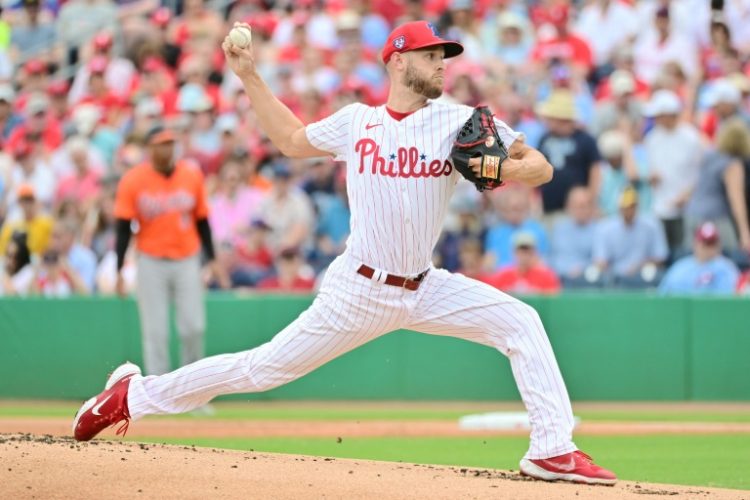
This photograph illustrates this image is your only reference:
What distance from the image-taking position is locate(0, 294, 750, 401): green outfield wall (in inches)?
481

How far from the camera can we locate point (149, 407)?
647cm

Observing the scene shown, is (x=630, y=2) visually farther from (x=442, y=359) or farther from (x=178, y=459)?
(x=178, y=459)

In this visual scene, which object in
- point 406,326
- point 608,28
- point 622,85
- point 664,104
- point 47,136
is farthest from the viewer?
point 47,136

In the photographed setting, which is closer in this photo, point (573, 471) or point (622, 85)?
point (573, 471)

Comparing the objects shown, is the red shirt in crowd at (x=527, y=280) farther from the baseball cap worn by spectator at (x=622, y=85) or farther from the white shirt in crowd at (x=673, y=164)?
the baseball cap worn by spectator at (x=622, y=85)

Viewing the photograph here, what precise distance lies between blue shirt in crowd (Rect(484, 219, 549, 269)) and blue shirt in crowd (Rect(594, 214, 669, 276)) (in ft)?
1.85

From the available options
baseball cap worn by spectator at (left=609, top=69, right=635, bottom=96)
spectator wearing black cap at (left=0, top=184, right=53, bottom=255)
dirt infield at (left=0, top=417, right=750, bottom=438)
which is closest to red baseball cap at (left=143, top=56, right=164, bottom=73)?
spectator wearing black cap at (left=0, top=184, right=53, bottom=255)

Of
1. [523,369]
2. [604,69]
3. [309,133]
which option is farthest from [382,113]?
[604,69]

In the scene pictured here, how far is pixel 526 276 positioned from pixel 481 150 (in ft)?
21.9

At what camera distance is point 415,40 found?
6246 mm

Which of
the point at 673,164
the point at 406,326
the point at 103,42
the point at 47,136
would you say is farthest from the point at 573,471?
the point at 103,42

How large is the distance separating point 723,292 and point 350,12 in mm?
5975

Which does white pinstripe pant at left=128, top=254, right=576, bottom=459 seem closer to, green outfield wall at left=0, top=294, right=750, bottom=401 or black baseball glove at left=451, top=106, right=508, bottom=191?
black baseball glove at left=451, top=106, right=508, bottom=191

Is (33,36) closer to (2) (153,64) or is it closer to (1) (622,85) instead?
(2) (153,64)
